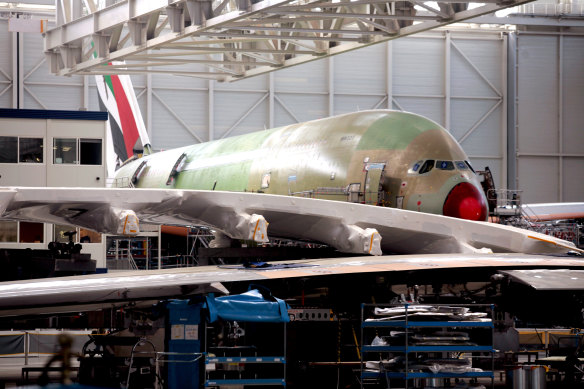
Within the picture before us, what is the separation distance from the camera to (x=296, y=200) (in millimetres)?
19812

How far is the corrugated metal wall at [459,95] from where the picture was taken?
49.7 metres

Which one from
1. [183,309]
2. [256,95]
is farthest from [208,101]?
[183,309]

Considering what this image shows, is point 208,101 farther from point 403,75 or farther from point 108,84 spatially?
point 403,75

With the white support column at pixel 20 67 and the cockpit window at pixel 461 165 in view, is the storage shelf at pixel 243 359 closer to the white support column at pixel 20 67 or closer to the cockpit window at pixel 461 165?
the cockpit window at pixel 461 165

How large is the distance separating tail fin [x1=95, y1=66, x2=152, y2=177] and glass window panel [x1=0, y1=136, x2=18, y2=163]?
10696 mm

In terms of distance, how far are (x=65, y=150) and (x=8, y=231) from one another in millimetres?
3541

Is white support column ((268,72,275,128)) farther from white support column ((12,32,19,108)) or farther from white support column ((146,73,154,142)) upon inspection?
white support column ((12,32,19,108))

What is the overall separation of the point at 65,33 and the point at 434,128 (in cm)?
1526

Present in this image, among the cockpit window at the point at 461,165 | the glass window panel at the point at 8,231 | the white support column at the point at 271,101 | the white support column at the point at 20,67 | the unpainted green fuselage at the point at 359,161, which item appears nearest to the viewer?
the unpainted green fuselage at the point at 359,161

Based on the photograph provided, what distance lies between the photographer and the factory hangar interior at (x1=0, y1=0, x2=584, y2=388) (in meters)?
14.4

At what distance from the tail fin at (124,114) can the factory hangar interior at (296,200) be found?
0.13 meters

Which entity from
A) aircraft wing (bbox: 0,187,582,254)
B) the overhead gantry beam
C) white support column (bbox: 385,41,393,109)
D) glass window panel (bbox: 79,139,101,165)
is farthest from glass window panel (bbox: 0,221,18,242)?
white support column (bbox: 385,41,393,109)

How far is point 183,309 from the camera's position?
14.1 m

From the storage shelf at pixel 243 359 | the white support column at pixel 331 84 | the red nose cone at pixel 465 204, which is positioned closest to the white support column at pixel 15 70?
the white support column at pixel 331 84
